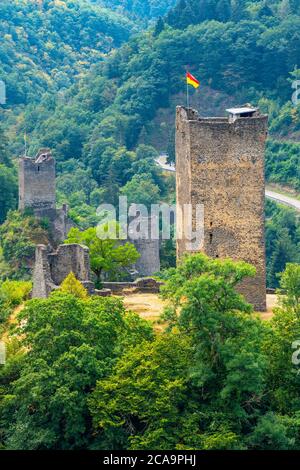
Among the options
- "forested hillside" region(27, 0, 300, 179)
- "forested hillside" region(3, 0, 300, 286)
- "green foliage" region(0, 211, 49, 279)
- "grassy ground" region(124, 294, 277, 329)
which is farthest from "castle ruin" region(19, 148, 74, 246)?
"forested hillside" region(27, 0, 300, 179)

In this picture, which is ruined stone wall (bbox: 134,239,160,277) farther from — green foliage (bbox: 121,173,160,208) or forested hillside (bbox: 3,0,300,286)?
forested hillside (bbox: 3,0,300,286)

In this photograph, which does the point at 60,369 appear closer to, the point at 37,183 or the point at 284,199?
the point at 37,183

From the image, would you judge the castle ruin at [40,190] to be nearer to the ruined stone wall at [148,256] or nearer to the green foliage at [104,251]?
the ruined stone wall at [148,256]

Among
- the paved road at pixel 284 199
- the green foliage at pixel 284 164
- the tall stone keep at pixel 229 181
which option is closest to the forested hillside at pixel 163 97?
the green foliage at pixel 284 164

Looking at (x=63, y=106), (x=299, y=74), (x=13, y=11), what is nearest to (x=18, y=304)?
(x=299, y=74)

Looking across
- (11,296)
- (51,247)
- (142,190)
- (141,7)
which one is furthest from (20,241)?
(141,7)

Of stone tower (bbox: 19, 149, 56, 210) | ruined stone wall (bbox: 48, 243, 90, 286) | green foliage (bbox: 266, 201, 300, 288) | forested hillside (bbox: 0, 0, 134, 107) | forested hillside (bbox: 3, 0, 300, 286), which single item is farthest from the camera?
forested hillside (bbox: 0, 0, 134, 107)

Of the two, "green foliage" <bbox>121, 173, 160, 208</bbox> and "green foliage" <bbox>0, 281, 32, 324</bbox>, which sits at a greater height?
"green foliage" <bbox>121, 173, 160, 208</bbox>
